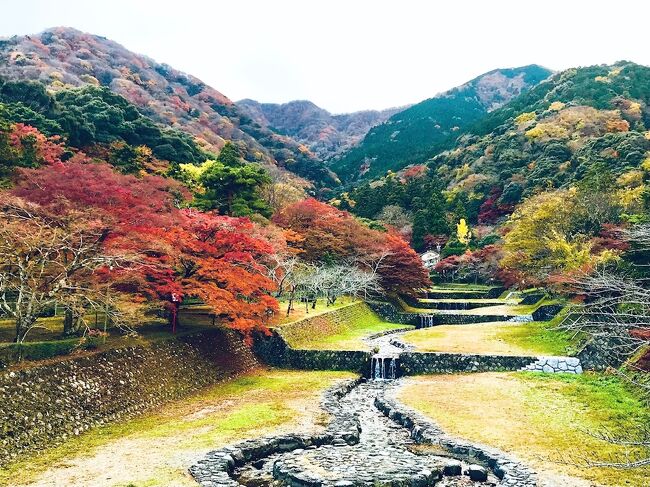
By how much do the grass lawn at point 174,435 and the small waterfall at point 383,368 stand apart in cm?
353

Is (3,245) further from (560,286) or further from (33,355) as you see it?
(560,286)

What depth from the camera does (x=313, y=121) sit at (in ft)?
607

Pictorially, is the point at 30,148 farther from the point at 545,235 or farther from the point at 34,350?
the point at 545,235

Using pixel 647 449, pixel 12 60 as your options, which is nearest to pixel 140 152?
pixel 647 449

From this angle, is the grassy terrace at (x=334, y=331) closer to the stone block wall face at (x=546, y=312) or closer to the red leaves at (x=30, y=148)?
the stone block wall face at (x=546, y=312)

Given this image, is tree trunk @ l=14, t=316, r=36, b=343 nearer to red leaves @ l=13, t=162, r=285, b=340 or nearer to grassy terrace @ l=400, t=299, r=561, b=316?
red leaves @ l=13, t=162, r=285, b=340

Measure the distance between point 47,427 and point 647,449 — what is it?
16.1 metres

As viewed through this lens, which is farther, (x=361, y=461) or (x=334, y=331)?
(x=334, y=331)

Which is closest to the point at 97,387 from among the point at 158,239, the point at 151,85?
the point at 158,239

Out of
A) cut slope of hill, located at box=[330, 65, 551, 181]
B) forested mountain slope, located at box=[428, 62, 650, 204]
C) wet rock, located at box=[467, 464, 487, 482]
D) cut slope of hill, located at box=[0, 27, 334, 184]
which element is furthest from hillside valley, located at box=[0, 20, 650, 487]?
cut slope of hill, located at box=[330, 65, 551, 181]

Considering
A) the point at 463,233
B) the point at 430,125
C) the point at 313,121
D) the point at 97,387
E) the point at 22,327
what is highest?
the point at 313,121

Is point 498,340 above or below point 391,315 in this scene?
above

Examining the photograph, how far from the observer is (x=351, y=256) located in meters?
43.1

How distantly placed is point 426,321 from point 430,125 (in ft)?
344
